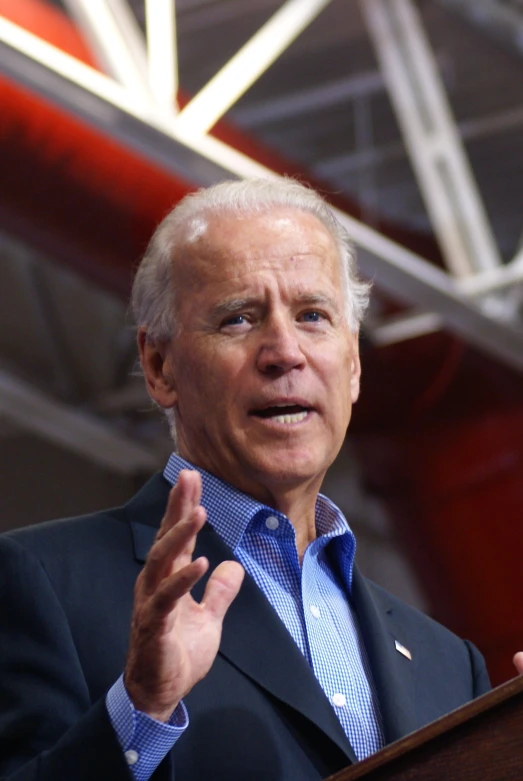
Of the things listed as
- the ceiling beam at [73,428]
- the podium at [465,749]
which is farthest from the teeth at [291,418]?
the ceiling beam at [73,428]

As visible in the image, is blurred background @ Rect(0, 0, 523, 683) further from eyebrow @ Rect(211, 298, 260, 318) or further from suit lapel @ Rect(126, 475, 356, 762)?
suit lapel @ Rect(126, 475, 356, 762)

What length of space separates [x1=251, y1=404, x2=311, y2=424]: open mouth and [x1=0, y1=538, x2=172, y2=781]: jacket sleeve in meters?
0.33

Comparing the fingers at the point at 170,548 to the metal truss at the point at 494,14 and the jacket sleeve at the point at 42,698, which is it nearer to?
the jacket sleeve at the point at 42,698

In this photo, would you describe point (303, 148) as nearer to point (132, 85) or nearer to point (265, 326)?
point (132, 85)

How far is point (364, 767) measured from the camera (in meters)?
0.96

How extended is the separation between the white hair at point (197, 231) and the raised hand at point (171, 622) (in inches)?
22.1

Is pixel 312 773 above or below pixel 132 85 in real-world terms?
below

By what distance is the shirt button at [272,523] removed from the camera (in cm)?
142

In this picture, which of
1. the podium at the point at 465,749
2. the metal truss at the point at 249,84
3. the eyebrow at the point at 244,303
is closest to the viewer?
the podium at the point at 465,749

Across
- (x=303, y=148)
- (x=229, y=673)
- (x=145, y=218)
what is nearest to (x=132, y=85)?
(x=145, y=218)

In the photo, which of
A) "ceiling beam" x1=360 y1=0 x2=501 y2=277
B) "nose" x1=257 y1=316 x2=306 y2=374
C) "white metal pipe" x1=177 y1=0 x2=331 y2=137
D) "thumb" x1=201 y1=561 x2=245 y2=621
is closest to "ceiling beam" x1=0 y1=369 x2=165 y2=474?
"ceiling beam" x1=360 y1=0 x2=501 y2=277

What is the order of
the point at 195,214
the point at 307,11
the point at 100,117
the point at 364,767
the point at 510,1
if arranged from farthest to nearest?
1. the point at 510,1
2. the point at 307,11
3. the point at 100,117
4. the point at 195,214
5. the point at 364,767

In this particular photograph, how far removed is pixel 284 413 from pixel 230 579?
384mm

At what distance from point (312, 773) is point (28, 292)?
484cm
